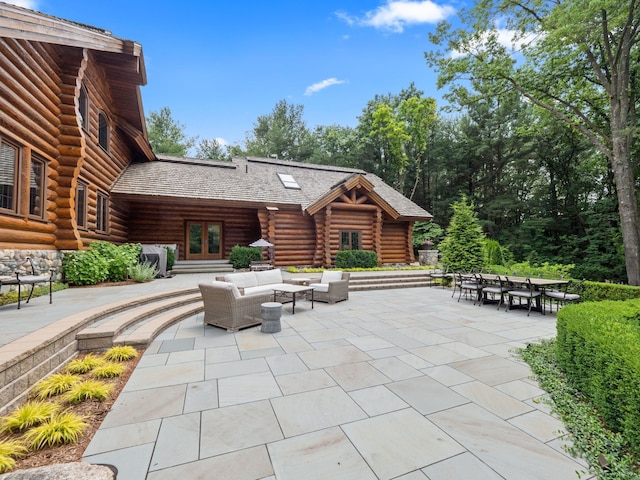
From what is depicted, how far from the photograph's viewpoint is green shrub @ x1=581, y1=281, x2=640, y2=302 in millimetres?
7917

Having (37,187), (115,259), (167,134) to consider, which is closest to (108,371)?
(37,187)

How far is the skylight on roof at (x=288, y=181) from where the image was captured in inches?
638

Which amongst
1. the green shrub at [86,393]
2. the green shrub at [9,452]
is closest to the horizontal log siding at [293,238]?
the green shrub at [86,393]

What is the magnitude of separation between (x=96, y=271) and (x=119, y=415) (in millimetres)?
7275

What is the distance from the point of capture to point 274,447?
233cm

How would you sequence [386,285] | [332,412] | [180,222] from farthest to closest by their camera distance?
[180,222] → [386,285] → [332,412]

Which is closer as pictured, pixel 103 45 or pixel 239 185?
pixel 103 45

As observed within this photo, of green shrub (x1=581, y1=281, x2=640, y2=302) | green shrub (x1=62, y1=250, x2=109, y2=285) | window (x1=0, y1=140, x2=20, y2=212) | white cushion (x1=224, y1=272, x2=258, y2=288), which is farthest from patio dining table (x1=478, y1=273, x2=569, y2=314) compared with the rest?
window (x1=0, y1=140, x2=20, y2=212)

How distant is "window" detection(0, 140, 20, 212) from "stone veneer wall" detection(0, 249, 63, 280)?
1.01 meters

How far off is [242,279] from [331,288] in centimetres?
241

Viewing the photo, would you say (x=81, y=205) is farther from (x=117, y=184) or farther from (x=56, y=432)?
(x=56, y=432)

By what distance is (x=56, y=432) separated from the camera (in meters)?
2.40

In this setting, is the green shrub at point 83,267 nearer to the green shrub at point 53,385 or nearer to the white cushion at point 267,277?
the white cushion at point 267,277

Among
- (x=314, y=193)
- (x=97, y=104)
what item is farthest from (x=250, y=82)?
(x=97, y=104)
